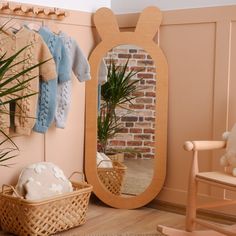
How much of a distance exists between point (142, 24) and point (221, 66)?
0.64 metres

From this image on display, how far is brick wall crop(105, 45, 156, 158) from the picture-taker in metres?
3.27

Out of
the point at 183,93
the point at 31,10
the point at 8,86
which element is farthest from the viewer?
the point at 183,93

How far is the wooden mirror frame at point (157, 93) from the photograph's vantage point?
3.24 meters

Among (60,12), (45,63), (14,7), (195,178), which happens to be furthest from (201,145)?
(14,7)

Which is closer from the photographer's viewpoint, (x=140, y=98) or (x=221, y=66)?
(x=221, y=66)

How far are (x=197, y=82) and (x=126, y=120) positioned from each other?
583 millimetres

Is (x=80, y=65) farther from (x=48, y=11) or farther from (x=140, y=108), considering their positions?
(x=140, y=108)

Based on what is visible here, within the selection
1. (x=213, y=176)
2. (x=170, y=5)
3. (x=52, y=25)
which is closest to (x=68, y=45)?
(x=52, y=25)

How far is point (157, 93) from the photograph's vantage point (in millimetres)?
3246

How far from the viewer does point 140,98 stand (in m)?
3.31

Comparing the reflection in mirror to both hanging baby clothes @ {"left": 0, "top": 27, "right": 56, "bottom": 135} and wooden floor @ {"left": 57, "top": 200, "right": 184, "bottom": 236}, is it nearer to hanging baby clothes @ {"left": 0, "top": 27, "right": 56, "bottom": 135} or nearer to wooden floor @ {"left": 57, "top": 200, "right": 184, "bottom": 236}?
wooden floor @ {"left": 57, "top": 200, "right": 184, "bottom": 236}

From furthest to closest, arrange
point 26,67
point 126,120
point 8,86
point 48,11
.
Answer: point 126,120 < point 48,11 < point 26,67 < point 8,86

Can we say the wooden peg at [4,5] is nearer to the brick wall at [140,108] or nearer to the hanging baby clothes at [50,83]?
the hanging baby clothes at [50,83]

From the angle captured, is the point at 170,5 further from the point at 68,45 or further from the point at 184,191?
the point at 184,191
